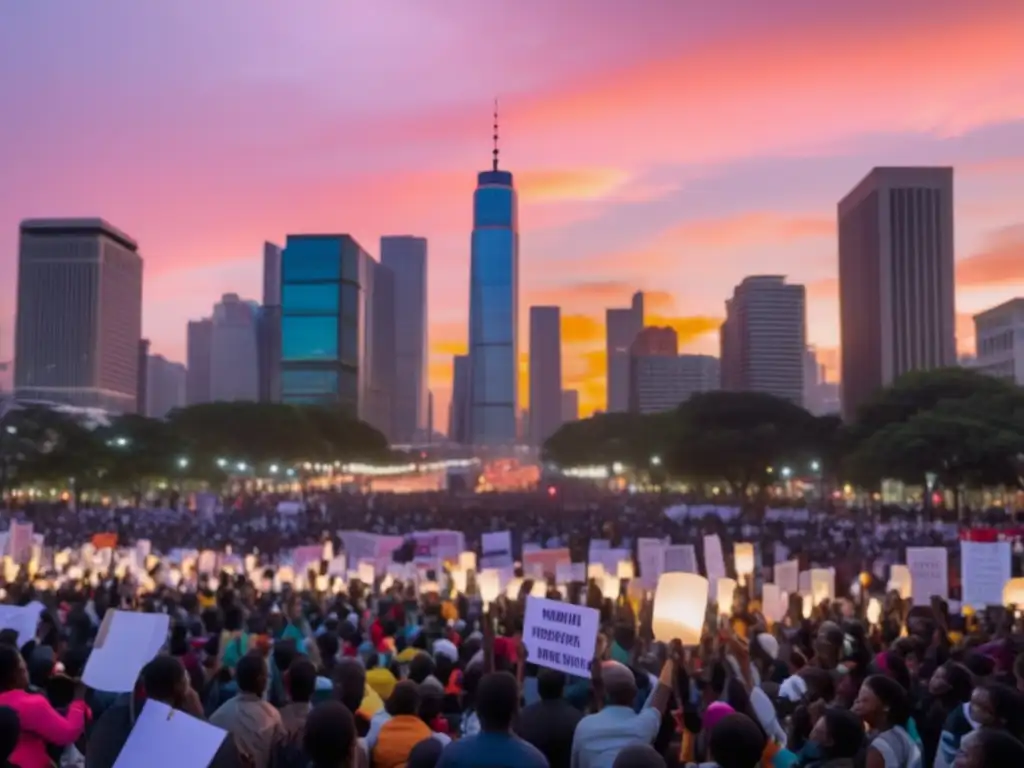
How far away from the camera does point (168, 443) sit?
76.8 m

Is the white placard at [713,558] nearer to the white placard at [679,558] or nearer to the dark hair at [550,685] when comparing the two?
the white placard at [679,558]

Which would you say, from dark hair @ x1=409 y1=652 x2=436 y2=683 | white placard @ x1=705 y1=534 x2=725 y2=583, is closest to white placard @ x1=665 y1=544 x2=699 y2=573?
white placard @ x1=705 y1=534 x2=725 y2=583

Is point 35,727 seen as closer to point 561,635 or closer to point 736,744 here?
point 561,635

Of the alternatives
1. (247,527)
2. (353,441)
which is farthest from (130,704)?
(353,441)

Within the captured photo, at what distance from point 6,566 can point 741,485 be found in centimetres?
5876

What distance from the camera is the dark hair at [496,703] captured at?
4914mm

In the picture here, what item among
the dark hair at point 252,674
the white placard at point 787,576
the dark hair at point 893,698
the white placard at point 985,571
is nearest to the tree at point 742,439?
the white placard at point 787,576

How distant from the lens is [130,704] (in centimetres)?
579

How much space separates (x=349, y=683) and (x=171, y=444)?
74092mm

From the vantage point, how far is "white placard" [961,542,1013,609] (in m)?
14.0

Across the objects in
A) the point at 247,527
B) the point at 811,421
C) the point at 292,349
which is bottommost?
the point at 247,527

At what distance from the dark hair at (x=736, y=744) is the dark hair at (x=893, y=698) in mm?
1519

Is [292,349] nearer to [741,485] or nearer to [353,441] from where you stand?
[353,441]

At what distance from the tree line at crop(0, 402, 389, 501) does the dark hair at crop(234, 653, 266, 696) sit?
6411 centimetres
